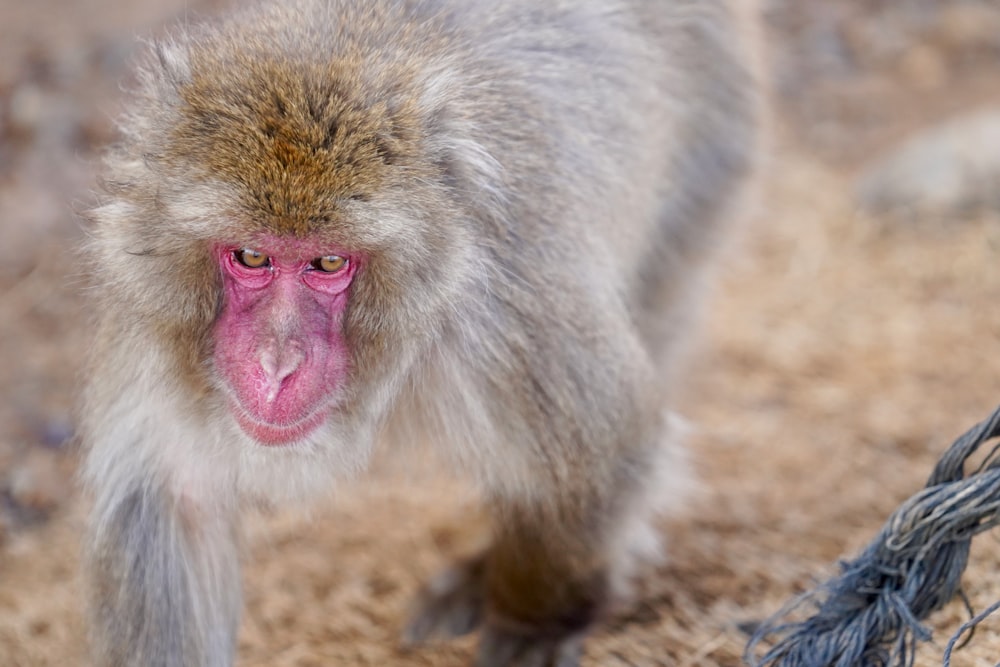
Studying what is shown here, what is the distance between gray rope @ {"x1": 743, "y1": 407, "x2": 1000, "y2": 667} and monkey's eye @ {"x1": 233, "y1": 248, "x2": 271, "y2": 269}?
1.30m

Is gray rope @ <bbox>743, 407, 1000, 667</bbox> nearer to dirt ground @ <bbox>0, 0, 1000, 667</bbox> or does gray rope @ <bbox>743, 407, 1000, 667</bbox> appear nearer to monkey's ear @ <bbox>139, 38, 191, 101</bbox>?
dirt ground @ <bbox>0, 0, 1000, 667</bbox>

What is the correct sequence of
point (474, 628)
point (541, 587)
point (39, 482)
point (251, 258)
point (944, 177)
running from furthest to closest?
1. point (944, 177)
2. point (39, 482)
3. point (474, 628)
4. point (541, 587)
5. point (251, 258)

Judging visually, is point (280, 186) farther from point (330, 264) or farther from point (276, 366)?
point (276, 366)

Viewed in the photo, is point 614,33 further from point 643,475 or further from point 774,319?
point 774,319

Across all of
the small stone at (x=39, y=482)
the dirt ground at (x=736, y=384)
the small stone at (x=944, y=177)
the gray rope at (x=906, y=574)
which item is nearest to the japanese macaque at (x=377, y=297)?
the dirt ground at (x=736, y=384)

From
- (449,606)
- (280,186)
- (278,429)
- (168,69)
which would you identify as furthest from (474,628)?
(168,69)

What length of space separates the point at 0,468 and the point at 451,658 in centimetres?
211

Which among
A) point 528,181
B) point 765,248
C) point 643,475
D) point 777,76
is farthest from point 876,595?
point 777,76

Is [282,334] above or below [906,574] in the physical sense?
above

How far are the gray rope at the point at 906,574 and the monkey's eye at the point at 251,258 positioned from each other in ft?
4.25

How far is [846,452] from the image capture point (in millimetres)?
4336

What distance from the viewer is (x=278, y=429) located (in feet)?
8.27

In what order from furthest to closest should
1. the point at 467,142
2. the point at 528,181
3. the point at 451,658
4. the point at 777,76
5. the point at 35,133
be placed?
the point at 777,76
the point at 35,133
the point at 451,658
the point at 528,181
the point at 467,142

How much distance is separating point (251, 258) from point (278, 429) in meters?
0.35
